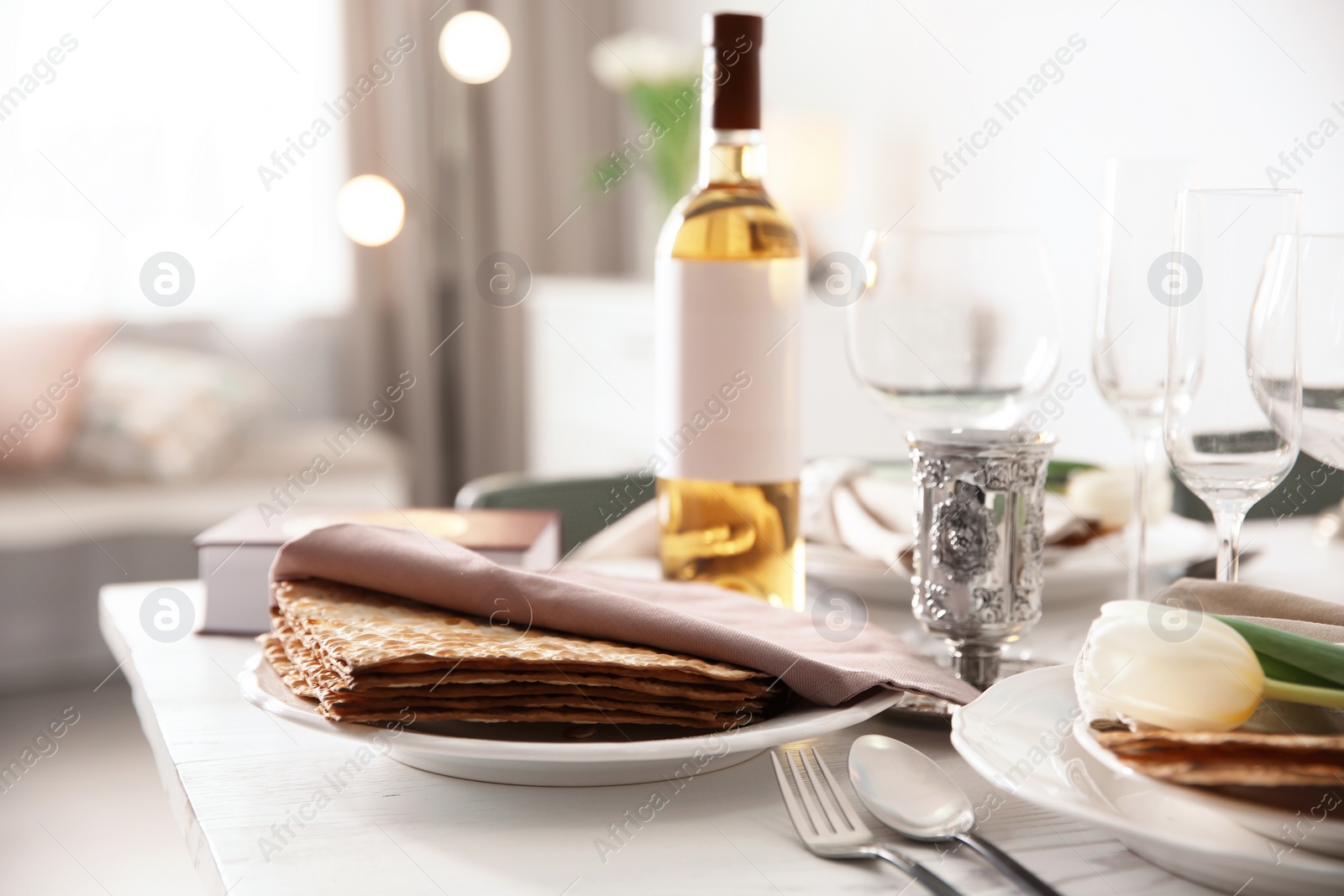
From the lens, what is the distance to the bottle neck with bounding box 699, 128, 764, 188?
0.82 m

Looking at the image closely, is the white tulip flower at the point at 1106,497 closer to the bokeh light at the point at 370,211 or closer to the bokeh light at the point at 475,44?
the bokeh light at the point at 475,44

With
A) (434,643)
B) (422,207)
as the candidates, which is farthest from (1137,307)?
(422,207)

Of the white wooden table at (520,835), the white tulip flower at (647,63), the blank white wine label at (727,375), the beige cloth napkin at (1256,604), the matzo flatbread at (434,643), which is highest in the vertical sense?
the white tulip flower at (647,63)

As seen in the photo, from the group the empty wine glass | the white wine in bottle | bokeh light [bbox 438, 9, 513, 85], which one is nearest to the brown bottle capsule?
the white wine in bottle

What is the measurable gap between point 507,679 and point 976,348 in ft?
1.61

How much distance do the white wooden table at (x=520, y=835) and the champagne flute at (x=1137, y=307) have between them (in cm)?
29

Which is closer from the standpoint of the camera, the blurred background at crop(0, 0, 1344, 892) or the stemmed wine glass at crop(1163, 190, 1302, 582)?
the stemmed wine glass at crop(1163, 190, 1302, 582)

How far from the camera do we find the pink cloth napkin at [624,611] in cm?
58

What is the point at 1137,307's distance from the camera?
0.79m

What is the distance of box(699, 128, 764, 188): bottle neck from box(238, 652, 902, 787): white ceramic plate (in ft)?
1.26

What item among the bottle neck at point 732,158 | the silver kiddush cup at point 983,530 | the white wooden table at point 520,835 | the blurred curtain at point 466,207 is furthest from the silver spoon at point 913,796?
the blurred curtain at point 466,207

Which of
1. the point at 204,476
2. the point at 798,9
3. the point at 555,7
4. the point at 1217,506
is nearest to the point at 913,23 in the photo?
the point at 798,9

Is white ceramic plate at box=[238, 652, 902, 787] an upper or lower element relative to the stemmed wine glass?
lower

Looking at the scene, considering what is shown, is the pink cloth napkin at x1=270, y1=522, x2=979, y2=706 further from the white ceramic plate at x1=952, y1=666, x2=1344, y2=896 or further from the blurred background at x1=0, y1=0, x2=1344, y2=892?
the blurred background at x1=0, y1=0, x2=1344, y2=892
